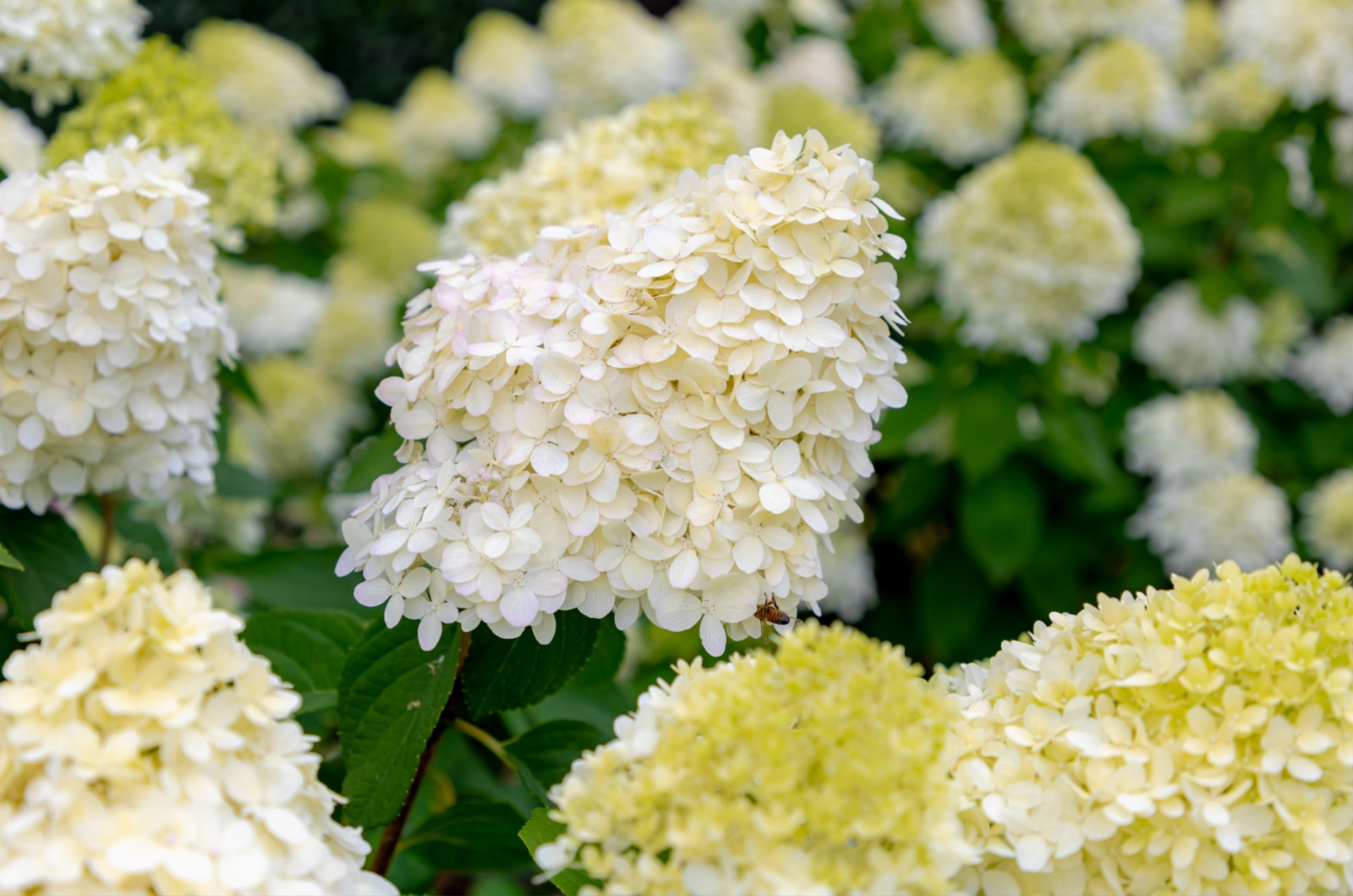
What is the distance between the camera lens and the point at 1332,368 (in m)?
2.95

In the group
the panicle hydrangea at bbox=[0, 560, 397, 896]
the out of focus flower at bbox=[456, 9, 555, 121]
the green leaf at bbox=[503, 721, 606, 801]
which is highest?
the panicle hydrangea at bbox=[0, 560, 397, 896]

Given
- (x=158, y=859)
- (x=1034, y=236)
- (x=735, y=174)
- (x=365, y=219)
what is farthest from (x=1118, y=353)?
(x=158, y=859)

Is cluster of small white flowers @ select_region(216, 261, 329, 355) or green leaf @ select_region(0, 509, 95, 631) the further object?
cluster of small white flowers @ select_region(216, 261, 329, 355)

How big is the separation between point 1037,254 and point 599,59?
1509 mm

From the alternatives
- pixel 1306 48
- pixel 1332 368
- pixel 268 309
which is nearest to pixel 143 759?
pixel 268 309

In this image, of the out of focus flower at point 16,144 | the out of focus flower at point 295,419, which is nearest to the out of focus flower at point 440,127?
the out of focus flower at point 295,419

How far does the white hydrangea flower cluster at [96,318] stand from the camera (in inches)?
42.2

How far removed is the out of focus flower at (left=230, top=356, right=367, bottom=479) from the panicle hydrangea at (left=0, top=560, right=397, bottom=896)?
93.4 inches

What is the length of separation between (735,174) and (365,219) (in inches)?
102

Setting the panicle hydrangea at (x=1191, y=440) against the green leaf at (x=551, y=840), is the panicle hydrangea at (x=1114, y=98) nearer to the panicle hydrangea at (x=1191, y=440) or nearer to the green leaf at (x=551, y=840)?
the panicle hydrangea at (x=1191, y=440)

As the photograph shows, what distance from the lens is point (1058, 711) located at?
788 mm

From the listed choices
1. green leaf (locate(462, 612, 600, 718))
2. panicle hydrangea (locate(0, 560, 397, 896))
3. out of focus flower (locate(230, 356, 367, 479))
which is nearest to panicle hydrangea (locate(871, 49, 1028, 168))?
out of focus flower (locate(230, 356, 367, 479))

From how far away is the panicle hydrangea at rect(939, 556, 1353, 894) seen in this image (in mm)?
723

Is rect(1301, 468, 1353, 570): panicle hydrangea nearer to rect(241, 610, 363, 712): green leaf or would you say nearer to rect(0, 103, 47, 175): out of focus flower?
rect(241, 610, 363, 712): green leaf
